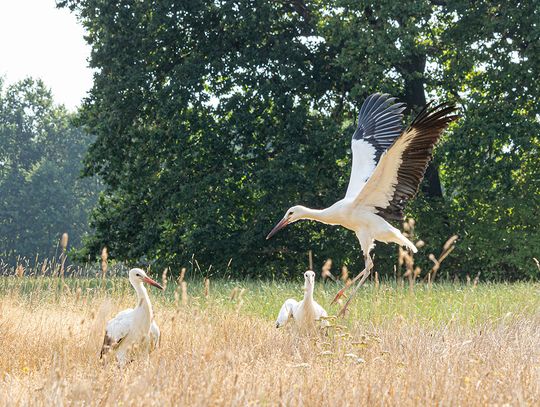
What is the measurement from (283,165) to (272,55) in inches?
106

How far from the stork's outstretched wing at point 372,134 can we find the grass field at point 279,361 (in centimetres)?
178

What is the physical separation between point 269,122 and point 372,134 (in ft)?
30.4

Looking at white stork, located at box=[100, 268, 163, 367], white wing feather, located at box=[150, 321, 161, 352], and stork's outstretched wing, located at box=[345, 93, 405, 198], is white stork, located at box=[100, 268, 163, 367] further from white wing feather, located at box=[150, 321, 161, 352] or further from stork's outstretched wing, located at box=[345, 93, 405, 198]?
stork's outstretched wing, located at box=[345, 93, 405, 198]

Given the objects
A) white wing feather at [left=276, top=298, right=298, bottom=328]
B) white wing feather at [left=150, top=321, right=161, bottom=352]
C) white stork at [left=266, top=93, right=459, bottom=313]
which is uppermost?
white stork at [left=266, top=93, right=459, bottom=313]

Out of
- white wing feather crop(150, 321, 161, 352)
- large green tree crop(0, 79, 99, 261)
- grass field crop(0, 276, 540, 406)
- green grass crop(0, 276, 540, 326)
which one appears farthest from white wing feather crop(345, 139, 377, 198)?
large green tree crop(0, 79, 99, 261)

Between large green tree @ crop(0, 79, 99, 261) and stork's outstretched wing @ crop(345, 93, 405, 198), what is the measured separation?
1392 inches

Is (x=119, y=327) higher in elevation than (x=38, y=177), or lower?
lower

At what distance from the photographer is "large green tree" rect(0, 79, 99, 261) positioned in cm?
5047

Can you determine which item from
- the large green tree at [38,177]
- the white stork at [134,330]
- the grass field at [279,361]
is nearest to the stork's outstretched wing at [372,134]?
the grass field at [279,361]

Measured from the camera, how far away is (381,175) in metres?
9.44

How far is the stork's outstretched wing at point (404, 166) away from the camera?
8.44 m

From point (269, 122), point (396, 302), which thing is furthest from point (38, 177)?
point (396, 302)

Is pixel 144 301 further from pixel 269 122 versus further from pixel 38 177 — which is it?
pixel 38 177

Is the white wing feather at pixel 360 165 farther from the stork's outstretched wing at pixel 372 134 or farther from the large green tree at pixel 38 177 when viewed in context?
the large green tree at pixel 38 177
